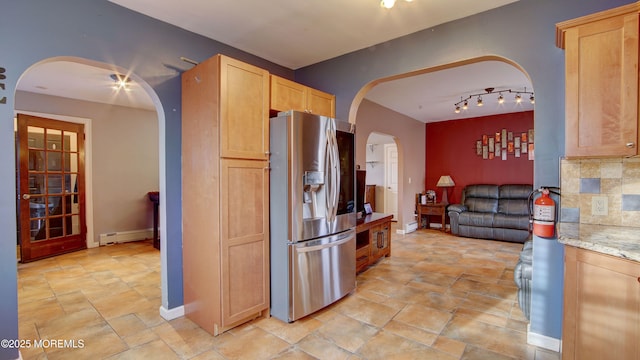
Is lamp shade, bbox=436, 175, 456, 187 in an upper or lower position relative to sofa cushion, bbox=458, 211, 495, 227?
upper

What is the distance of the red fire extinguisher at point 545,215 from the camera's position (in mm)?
2088

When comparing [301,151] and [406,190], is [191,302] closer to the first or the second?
[301,151]

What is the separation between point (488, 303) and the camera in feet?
9.57

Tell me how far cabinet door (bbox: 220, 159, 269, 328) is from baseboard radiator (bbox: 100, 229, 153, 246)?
4203mm

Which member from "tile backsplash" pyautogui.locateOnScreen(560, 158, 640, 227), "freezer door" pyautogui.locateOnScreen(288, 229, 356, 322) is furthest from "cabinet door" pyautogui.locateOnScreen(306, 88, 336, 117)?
"tile backsplash" pyautogui.locateOnScreen(560, 158, 640, 227)

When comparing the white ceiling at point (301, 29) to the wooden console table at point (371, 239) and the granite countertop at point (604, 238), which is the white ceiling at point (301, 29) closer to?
the granite countertop at point (604, 238)

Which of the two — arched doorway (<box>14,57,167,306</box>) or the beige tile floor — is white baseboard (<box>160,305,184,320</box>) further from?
arched doorway (<box>14,57,167,306</box>)

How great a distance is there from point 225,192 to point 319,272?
1.11 meters

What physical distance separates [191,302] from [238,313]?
0.52m

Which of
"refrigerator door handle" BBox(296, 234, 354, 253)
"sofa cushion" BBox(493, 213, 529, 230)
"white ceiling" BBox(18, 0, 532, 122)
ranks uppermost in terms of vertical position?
"white ceiling" BBox(18, 0, 532, 122)

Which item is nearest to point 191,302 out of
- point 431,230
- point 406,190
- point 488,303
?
point 488,303

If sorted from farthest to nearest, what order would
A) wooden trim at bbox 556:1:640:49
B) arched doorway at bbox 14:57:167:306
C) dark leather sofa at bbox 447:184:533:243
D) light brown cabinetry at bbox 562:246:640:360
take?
dark leather sofa at bbox 447:184:533:243 < arched doorway at bbox 14:57:167:306 < wooden trim at bbox 556:1:640:49 < light brown cabinetry at bbox 562:246:640:360

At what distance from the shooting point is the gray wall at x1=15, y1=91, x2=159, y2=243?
507 centimetres

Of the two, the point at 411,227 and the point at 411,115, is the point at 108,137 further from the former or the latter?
the point at 411,227
